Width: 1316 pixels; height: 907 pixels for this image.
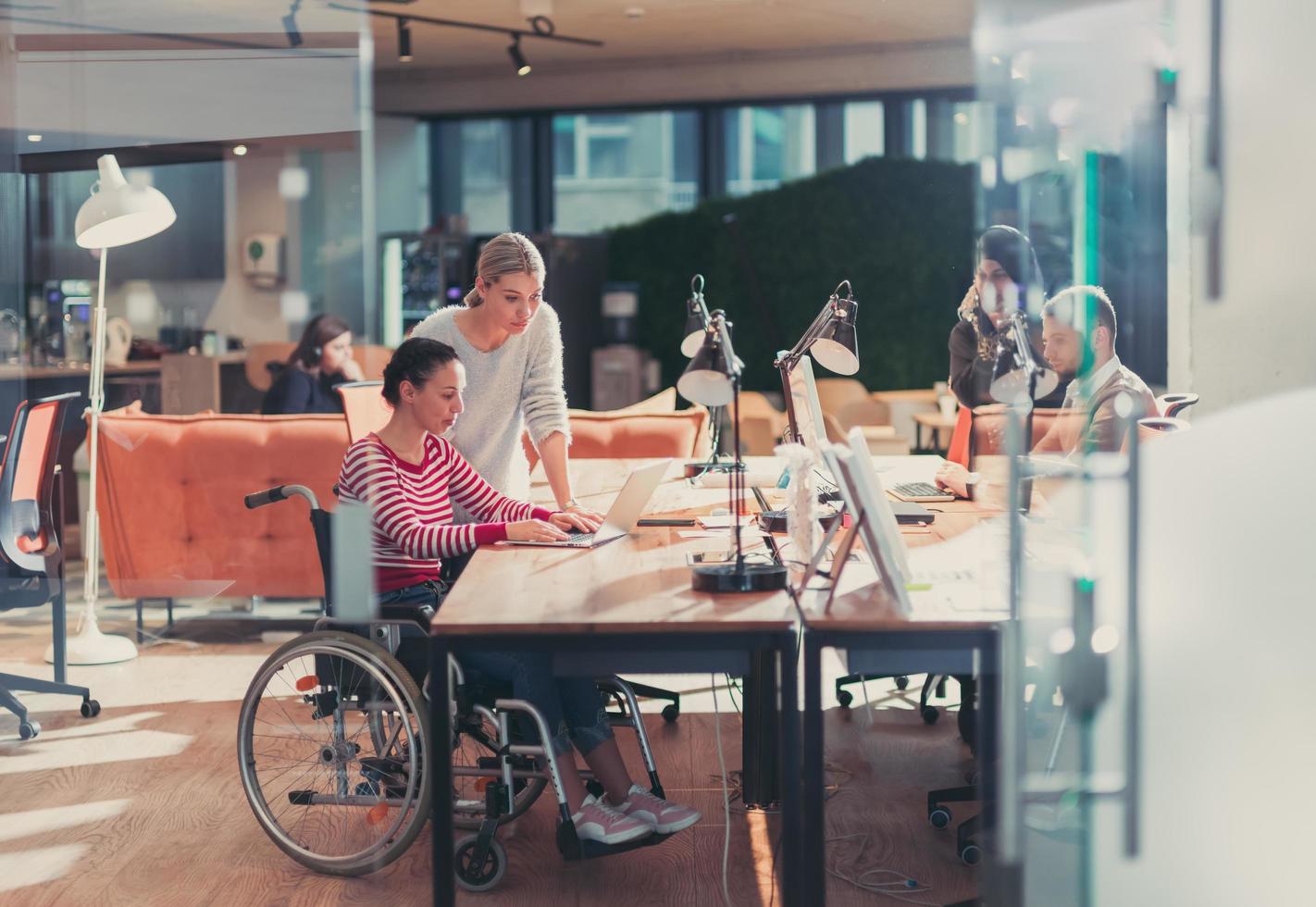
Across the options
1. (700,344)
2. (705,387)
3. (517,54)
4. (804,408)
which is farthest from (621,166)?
(705,387)

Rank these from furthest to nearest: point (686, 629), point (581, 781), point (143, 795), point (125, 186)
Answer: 1. point (125, 186)
2. point (143, 795)
3. point (581, 781)
4. point (686, 629)

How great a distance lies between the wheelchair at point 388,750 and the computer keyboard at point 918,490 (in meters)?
0.89

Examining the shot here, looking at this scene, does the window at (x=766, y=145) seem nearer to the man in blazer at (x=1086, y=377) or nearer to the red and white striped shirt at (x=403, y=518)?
the red and white striped shirt at (x=403, y=518)

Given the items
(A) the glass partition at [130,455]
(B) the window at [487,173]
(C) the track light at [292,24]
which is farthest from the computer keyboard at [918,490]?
(B) the window at [487,173]

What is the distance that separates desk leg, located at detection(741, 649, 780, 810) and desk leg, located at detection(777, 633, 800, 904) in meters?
0.83

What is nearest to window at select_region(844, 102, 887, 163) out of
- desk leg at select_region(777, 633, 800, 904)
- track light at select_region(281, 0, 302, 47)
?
track light at select_region(281, 0, 302, 47)

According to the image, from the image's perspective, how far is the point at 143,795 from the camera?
3.22 metres

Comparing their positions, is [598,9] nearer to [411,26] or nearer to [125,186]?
[411,26]

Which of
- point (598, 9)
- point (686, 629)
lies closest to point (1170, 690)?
point (686, 629)

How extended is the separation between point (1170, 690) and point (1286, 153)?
64cm

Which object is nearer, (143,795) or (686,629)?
(686,629)

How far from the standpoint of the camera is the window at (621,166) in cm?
1027

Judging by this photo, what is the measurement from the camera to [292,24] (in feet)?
19.8

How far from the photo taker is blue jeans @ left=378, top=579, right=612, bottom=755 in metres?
2.46
